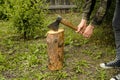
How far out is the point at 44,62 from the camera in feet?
16.1

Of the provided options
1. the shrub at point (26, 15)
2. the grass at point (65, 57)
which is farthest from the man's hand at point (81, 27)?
Answer: the shrub at point (26, 15)

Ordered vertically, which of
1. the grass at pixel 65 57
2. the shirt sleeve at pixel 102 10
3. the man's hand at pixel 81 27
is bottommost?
the grass at pixel 65 57

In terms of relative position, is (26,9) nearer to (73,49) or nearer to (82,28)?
(73,49)

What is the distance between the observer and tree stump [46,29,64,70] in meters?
4.46

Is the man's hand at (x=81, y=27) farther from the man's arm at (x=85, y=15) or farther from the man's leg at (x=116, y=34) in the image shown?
the man's leg at (x=116, y=34)

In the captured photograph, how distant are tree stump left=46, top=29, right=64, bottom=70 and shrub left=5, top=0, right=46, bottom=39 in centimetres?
143

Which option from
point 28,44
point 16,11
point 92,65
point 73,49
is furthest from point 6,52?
point 92,65

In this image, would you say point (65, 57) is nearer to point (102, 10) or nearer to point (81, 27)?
point (81, 27)

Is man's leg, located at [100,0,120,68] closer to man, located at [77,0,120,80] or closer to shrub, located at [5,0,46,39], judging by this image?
man, located at [77,0,120,80]

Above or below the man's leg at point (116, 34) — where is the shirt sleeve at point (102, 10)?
above

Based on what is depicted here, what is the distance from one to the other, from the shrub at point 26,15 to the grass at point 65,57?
24 cm

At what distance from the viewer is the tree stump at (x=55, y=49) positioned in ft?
14.6

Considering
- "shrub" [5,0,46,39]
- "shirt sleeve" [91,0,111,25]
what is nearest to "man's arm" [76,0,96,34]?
"shirt sleeve" [91,0,111,25]

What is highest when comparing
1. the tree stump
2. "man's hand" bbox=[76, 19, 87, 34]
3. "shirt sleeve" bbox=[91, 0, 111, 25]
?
"shirt sleeve" bbox=[91, 0, 111, 25]
